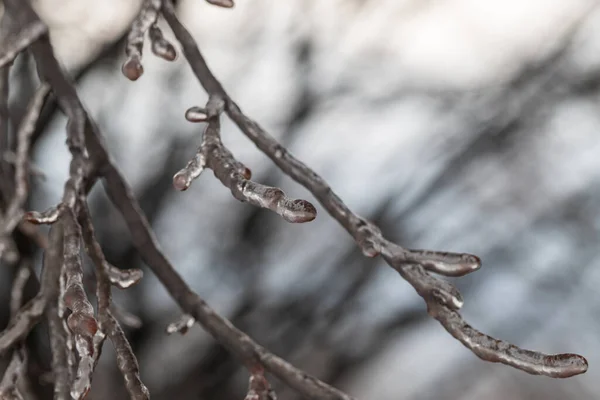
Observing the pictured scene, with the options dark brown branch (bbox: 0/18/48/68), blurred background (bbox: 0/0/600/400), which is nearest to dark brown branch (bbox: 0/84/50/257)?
dark brown branch (bbox: 0/18/48/68)

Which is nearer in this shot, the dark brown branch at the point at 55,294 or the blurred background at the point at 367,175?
the dark brown branch at the point at 55,294

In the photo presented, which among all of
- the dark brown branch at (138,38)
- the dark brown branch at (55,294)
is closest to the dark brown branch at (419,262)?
the dark brown branch at (138,38)

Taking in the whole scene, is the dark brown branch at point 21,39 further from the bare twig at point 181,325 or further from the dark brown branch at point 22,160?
the bare twig at point 181,325

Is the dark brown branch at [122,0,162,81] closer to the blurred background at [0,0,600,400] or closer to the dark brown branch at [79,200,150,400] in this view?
the dark brown branch at [79,200,150,400]

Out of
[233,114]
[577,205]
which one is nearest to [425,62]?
[577,205]

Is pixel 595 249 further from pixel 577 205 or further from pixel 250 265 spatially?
pixel 250 265

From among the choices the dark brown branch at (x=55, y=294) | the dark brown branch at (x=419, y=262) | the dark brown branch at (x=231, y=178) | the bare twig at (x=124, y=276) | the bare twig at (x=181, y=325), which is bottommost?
the dark brown branch at (x=55, y=294)
